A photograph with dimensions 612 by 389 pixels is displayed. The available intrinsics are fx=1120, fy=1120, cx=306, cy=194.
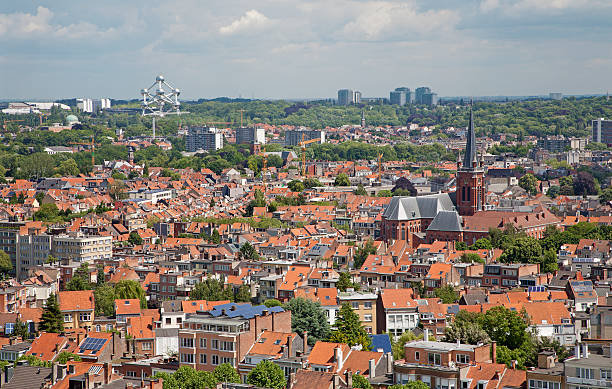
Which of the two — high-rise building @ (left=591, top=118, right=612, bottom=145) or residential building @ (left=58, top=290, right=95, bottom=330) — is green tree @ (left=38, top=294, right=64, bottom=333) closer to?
residential building @ (left=58, top=290, right=95, bottom=330)

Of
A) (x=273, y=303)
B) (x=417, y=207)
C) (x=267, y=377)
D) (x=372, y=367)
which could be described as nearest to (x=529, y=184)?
(x=417, y=207)

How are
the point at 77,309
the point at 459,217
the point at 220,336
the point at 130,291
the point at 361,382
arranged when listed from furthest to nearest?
the point at 459,217
the point at 130,291
the point at 77,309
the point at 220,336
the point at 361,382

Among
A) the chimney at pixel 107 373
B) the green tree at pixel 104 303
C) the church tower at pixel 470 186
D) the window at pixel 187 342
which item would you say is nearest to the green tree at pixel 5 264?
the green tree at pixel 104 303

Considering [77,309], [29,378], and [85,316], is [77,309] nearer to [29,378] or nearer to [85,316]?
[85,316]

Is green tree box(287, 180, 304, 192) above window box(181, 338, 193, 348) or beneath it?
beneath

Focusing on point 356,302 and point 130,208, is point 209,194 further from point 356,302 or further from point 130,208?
point 356,302

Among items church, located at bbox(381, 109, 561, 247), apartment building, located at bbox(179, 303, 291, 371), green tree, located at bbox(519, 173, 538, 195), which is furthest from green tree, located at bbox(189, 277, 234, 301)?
green tree, located at bbox(519, 173, 538, 195)

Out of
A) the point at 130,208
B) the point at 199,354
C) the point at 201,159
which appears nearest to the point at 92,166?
the point at 201,159
